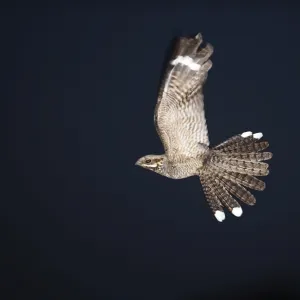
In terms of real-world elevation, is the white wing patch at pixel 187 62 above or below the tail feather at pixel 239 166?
above

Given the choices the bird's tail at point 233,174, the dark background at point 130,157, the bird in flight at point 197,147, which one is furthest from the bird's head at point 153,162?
the dark background at point 130,157

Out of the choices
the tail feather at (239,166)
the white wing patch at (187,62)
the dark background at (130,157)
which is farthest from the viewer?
the dark background at (130,157)

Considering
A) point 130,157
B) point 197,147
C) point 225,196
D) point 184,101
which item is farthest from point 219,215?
point 130,157

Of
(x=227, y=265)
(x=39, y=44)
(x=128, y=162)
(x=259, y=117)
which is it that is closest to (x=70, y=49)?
(x=39, y=44)

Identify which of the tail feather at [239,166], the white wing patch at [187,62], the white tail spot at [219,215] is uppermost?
the white wing patch at [187,62]

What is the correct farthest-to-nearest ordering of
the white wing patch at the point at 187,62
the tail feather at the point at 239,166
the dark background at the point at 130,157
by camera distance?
the dark background at the point at 130,157
the tail feather at the point at 239,166
the white wing patch at the point at 187,62

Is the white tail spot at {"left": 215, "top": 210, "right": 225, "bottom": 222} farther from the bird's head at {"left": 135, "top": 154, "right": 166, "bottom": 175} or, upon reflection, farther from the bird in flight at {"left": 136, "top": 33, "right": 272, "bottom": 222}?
the bird's head at {"left": 135, "top": 154, "right": 166, "bottom": 175}

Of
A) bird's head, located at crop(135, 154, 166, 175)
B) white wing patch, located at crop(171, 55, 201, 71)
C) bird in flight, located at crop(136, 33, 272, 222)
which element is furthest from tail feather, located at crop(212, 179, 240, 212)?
white wing patch, located at crop(171, 55, 201, 71)

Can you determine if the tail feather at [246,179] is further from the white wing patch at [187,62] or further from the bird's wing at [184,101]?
the white wing patch at [187,62]
